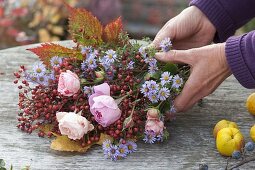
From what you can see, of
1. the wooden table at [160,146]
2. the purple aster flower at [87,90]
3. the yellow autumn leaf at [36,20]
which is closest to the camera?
the wooden table at [160,146]

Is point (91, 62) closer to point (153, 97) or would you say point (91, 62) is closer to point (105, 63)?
point (105, 63)

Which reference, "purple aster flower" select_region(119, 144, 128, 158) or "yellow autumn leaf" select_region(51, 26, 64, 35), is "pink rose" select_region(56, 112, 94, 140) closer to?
"purple aster flower" select_region(119, 144, 128, 158)

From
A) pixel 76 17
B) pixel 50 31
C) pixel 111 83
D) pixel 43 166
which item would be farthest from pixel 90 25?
pixel 50 31

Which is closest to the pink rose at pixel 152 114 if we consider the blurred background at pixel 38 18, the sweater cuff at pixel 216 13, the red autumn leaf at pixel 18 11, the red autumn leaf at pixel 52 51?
the red autumn leaf at pixel 52 51

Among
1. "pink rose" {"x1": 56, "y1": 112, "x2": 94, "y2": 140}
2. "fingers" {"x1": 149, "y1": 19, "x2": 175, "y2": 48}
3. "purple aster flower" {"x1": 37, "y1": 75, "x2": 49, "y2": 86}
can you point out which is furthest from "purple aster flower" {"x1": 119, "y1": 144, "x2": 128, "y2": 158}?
"fingers" {"x1": 149, "y1": 19, "x2": 175, "y2": 48}

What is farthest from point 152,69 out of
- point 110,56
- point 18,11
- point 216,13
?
point 18,11

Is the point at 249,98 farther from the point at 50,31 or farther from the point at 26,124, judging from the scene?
the point at 50,31

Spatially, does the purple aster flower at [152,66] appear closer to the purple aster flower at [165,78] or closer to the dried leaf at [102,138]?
the purple aster flower at [165,78]

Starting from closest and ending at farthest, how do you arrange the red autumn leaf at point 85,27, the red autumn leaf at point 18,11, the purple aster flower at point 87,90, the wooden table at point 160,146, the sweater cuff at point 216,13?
1. the wooden table at point 160,146
2. the purple aster flower at point 87,90
3. the red autumn leaf at point 85,27
4. the sweater cuff at point 216,13
5. the red autumn leaf at point 18,11
